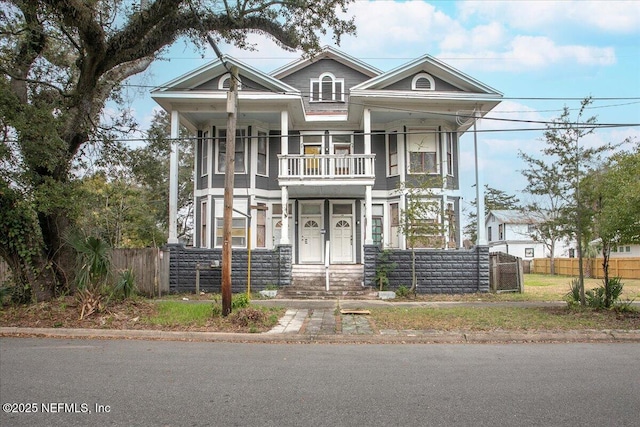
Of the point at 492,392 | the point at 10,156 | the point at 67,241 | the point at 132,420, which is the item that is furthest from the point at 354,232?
the point at 132,420

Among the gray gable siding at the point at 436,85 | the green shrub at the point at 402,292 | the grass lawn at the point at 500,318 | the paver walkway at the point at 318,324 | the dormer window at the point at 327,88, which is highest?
the dormer window at the point at 327,88

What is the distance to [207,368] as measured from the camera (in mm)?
6180

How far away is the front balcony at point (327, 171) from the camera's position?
16.8 m

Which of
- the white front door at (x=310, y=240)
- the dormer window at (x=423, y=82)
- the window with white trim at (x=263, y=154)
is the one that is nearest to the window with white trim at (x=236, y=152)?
the window with white trim at (x=263, y=154)

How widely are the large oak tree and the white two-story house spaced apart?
17.4ft

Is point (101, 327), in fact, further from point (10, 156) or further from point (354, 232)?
point (354, 232)

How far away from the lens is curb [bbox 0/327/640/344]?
859 centimetres

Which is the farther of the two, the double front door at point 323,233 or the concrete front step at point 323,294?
the double front door at point 323,233

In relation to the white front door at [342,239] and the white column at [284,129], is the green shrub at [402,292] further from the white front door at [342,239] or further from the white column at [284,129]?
the white column at [284,129]

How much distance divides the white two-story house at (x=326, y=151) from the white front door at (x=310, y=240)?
43 millimetres

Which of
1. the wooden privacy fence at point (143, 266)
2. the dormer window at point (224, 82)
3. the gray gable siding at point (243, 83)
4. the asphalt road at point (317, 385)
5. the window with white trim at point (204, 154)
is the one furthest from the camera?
the window with white trim at point (204, 154)

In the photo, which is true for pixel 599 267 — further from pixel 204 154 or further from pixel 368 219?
pixel 204 154

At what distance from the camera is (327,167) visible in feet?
56.8

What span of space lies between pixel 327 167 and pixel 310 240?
3.49m
